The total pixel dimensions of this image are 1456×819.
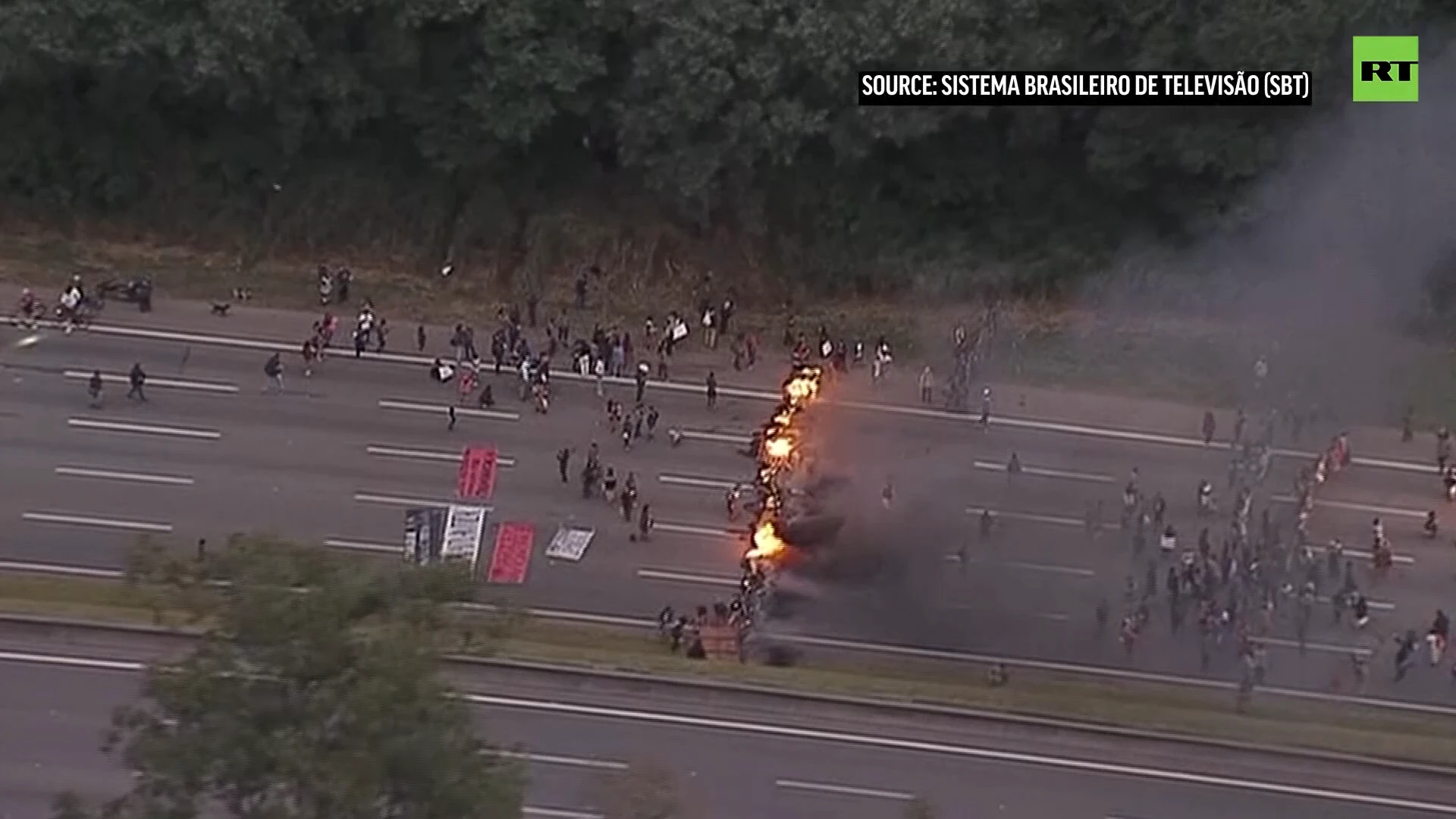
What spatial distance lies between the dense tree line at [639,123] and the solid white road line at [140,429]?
29.6ft

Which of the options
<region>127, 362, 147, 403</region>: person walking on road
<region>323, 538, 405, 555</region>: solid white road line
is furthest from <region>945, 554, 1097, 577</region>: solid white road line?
<region>127, 362, 147, 403</region>: person walking on road

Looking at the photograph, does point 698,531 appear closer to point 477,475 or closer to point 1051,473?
point 477,475

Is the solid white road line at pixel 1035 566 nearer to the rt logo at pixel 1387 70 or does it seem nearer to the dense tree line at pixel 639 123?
the dense tree line at pixel 639 123

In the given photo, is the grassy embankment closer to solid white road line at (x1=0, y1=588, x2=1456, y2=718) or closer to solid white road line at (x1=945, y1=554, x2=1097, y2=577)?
solid white road line at (x1=945, y1=554, x2=1097, y2=577)

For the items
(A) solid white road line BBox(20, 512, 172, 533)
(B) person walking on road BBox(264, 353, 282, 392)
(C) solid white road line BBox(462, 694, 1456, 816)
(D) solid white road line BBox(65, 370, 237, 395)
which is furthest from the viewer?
(D) solid white road line BBox(65, 370, 237, 395)

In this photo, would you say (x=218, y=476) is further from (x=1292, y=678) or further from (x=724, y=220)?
(x=1292, y=678)

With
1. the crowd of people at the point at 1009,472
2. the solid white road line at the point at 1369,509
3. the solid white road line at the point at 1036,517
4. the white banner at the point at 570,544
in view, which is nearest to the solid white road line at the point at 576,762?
the crowd of people at the point at 1009,472

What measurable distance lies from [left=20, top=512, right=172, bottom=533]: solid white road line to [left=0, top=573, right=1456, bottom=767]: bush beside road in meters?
2.07

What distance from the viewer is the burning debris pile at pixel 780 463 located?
44.5 metres

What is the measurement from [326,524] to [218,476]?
2.66m

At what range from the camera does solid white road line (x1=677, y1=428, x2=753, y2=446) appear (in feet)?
160

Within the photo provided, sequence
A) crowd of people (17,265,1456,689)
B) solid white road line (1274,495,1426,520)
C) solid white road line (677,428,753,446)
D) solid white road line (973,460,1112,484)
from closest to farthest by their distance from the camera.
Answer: crowd of people (17,265,1456,689)
solid white road line (1274,495,1426,520)
solid white road line (973,460,1112,484)
solid white road line (677,428,753,446)

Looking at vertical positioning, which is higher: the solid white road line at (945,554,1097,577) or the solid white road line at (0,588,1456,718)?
the solid white road line at (945,554,1097,577)

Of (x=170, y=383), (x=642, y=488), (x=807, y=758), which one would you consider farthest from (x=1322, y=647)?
(x=170, y=383)
